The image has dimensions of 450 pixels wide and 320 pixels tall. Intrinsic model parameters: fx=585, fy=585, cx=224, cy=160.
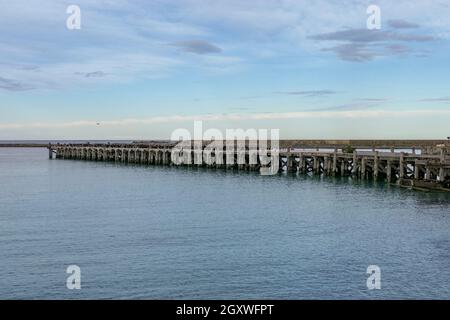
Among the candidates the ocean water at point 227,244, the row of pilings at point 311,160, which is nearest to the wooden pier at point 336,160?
the row of pilings at point 311,160

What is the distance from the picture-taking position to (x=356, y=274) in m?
21.0

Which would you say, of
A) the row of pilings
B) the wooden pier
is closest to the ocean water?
the wooden pier

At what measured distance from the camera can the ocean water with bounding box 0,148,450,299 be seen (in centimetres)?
1962

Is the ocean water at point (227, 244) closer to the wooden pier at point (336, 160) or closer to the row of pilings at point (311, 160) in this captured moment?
the wooden pier at point (336, 160)

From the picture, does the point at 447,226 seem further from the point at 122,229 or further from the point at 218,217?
the point at 122,229

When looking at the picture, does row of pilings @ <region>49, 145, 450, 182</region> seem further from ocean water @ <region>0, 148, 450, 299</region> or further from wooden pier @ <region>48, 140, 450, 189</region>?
ocean water @ <region>0, 148, 450, 299</region>

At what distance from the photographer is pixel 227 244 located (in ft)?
84.9

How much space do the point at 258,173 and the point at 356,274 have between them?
4568 cm

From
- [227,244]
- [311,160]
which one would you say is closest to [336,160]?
[311,160]

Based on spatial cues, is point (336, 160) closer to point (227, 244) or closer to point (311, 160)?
point (311, 160)

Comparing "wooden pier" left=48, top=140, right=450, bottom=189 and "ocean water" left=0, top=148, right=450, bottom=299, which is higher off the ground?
"wooden pier" left=48, top=140, right=450, bottom=189

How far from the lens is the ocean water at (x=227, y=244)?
19625mm
